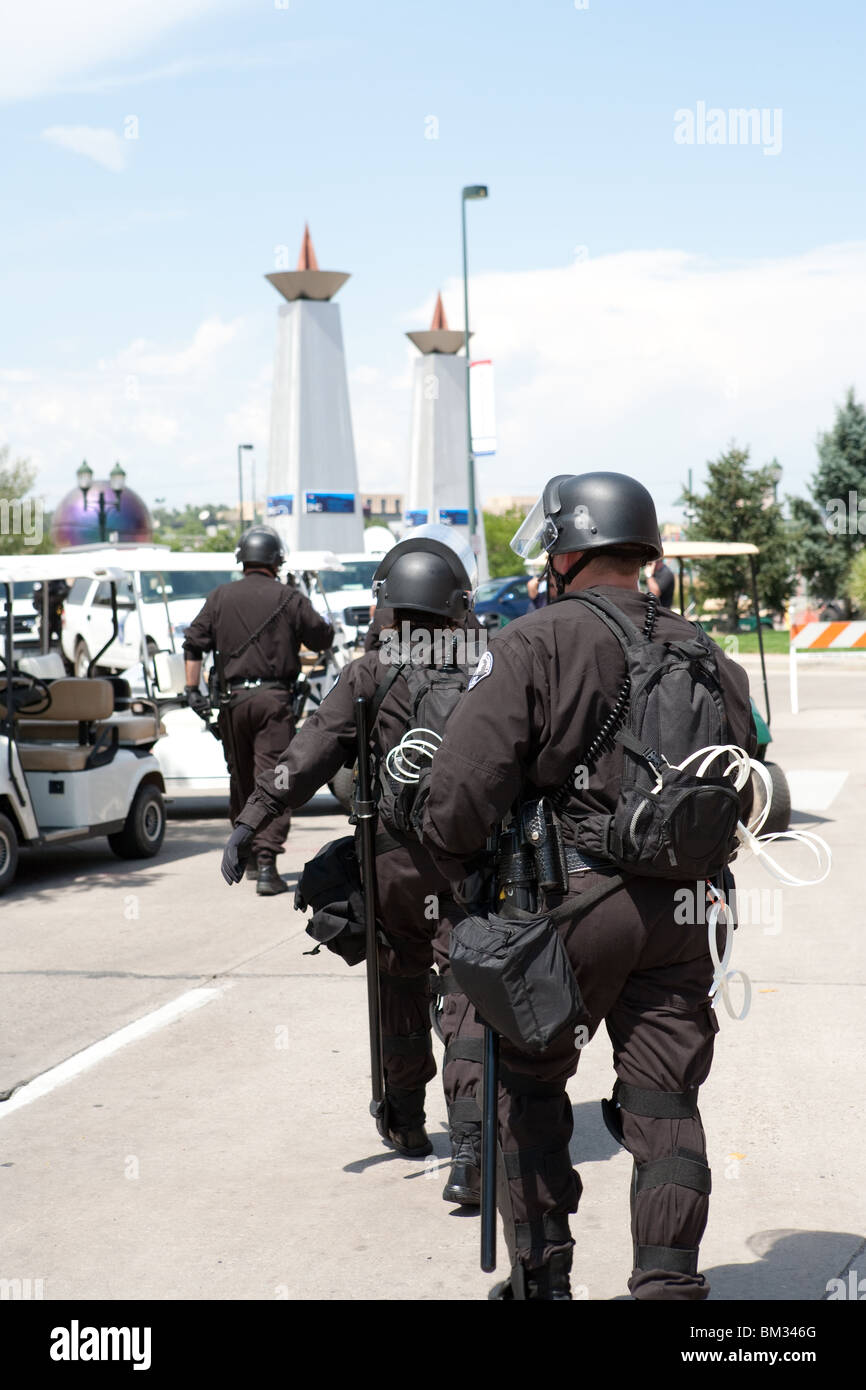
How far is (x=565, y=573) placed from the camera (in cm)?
337

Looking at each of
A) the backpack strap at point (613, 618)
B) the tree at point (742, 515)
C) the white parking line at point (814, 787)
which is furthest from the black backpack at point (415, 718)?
the tree at point (742, 515)

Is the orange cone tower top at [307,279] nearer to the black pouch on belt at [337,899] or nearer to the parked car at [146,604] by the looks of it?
the parked car at [146,604]

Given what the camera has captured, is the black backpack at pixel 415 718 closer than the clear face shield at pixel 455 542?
Yes

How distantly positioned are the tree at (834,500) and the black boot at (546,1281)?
43996mm

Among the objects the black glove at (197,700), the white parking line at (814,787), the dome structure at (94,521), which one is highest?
the dome structure at (94,521)

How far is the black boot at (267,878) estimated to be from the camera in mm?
8992

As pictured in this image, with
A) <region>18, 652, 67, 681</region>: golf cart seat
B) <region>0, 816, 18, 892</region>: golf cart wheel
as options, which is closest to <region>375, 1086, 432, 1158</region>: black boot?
<region>0, 816, 18, 892</region>: golf cart wheel

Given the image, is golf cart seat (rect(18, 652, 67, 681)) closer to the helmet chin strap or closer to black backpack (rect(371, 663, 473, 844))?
black backpack (rect(371, 663, 473, 844))

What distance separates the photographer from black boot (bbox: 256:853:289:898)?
354 inches

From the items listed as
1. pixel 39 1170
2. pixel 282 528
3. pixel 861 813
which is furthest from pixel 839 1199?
pixel 282 528

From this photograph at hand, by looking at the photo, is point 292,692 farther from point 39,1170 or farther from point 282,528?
point 282,528

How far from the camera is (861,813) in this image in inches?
448

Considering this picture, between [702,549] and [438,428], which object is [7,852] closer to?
[702,549]
